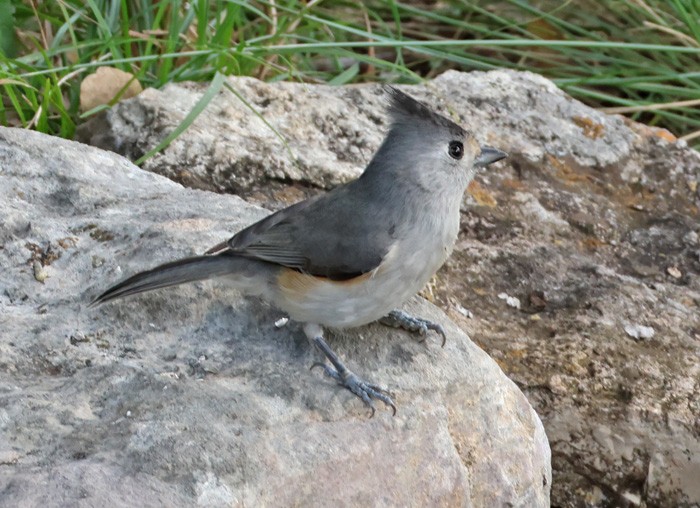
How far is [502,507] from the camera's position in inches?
111

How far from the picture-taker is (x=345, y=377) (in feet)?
9.46

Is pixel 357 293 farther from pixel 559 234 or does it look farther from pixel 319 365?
pixel 559 234

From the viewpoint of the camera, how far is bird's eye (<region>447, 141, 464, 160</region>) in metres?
3.27

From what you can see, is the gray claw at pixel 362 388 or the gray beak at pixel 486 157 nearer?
the gray claw at pixel 362 388

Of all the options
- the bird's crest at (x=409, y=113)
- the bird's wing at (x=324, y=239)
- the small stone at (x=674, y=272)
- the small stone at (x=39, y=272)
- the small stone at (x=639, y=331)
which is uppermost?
the bird's crest at (x=409, y=113)

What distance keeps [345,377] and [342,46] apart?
237cm

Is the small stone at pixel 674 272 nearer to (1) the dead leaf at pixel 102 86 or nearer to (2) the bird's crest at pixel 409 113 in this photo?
(2) the bird's crest at pixel 409 113

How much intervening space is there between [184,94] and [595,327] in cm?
195

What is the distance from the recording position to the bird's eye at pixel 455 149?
10.7ft

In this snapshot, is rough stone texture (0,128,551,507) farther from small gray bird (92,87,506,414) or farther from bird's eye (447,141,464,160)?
bird's eye (447,141,464,160)

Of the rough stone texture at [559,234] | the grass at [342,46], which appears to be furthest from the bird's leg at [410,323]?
the grass at [342,46]

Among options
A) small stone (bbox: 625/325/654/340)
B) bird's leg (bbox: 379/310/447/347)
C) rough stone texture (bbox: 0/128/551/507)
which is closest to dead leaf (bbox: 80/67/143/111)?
rough stone texture (bbox: 0/128/551/507)

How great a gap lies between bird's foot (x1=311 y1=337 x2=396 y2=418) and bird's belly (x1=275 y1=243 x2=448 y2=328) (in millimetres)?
106

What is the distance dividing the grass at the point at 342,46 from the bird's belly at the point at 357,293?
1354 mm
